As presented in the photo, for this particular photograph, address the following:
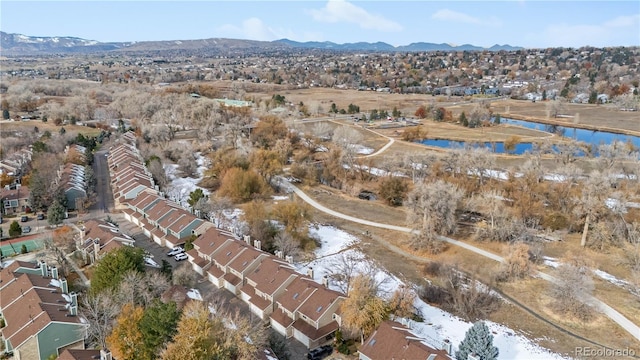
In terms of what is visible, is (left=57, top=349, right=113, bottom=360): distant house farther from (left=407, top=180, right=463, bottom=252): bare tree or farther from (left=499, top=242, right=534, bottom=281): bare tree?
(left=499, top=242, right=534, bottom=281): bare tree

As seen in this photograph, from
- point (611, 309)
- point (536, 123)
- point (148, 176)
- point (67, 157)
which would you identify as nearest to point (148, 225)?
point (148, 176)

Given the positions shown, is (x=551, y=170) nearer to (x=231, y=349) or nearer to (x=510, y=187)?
(x=510, y=187)

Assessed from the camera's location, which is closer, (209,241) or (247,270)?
(247,270)

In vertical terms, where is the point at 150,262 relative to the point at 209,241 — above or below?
below

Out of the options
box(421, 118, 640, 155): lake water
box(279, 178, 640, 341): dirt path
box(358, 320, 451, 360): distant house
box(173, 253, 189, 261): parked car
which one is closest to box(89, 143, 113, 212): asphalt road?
box(173, 253, 189, 261): parked car

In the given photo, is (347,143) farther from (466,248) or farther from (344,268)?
(344,268)

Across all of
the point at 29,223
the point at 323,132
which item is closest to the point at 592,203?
the point at 323,132
